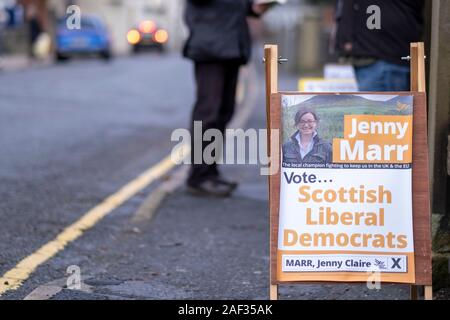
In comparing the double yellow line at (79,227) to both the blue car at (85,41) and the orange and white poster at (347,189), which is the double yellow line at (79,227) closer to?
the orange and white poster at (347,189)

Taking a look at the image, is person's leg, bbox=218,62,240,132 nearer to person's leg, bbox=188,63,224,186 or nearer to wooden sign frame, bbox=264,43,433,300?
person's leg, bbox=188,63,224,186

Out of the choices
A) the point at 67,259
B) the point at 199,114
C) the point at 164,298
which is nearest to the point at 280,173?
the point at 164,298

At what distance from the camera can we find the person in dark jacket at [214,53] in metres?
6.20

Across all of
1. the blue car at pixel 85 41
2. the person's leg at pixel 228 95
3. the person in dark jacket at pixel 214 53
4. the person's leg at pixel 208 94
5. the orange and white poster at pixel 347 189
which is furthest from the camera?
the blue car at pixel 85 41

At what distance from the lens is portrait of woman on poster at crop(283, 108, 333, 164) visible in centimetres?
355

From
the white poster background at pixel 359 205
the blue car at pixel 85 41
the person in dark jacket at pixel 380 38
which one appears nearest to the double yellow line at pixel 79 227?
the white poster background at pixel 359 205

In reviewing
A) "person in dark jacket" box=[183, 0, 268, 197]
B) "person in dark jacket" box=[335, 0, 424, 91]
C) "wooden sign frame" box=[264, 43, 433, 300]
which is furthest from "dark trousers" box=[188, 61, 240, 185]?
"wooden sign frame" box=[264, 43, 433, 300]

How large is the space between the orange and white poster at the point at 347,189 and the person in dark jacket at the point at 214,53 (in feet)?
8.91

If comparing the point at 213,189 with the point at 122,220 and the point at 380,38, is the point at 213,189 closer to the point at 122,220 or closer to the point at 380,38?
the point at 122,220

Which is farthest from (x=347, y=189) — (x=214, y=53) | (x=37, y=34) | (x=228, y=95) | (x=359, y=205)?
(x=37, y=34)

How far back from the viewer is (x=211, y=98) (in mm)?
6336

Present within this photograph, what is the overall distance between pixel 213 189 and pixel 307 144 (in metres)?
2.98

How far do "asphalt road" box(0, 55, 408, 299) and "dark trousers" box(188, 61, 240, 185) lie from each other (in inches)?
9.8

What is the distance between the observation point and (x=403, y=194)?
3.56 meters
